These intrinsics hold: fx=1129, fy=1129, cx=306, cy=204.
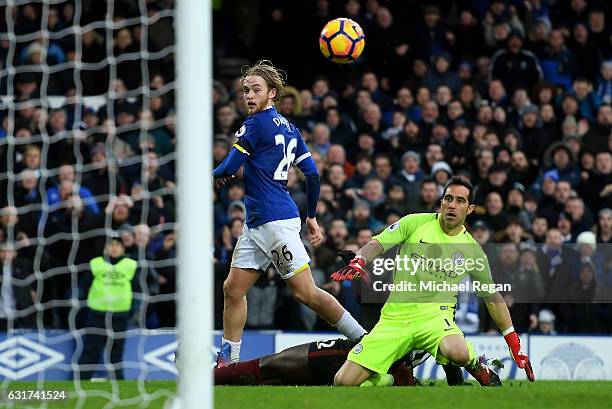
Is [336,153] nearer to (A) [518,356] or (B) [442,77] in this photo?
(B) [442,77]

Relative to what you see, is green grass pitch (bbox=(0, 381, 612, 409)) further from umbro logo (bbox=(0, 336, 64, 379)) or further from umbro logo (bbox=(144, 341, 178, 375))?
umbro logo (bbox=(144, 341, 178, 375))

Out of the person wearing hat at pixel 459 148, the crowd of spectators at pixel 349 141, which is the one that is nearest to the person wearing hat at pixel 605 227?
the crowd of spectators at pixel 349 141

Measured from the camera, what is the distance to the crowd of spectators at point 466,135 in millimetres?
12000

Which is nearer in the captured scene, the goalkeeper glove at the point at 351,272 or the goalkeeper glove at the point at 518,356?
the goalkeeper glove at the point at 351,272

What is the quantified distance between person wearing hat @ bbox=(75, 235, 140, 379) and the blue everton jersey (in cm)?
283

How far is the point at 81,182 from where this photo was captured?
1173 cm

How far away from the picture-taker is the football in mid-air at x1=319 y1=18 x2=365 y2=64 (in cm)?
958

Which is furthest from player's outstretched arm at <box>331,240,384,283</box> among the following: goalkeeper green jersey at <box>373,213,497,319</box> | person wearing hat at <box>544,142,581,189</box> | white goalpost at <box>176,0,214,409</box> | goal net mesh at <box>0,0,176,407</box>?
person wearing hat at <box>544,142,581,189</box>

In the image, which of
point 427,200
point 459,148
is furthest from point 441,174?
point 459,148

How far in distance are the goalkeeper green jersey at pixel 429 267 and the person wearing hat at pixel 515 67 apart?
713 centimetres

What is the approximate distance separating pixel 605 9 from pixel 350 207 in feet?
19.3

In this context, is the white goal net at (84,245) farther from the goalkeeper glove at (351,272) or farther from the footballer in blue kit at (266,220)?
the goalkeeper glove at (351,272)

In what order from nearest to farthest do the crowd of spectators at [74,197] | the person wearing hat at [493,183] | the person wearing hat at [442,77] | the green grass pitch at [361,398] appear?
1. the green grass pitch at [361,398]
2. the crowd of spectators at [74,197]
3. the person wearing hat at [493,183]
4. the person wearing hat at [442,77]

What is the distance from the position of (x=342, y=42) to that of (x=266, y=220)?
90.1 inches
